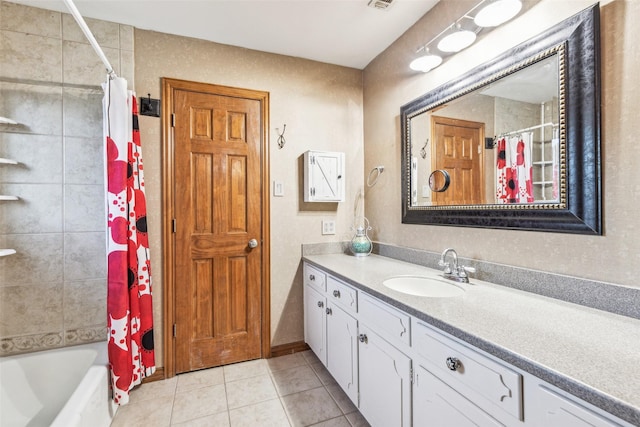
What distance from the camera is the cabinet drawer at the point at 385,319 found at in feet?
3.89

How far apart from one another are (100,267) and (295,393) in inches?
59.6

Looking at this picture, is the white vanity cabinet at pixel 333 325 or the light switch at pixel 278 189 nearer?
the white vanity cabinet at pixel 333 325

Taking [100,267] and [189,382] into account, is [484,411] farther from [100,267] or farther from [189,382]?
[100,267]

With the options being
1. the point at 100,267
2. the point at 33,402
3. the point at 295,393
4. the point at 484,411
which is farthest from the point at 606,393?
the point at 33,402

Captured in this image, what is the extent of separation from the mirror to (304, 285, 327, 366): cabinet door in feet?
3.06

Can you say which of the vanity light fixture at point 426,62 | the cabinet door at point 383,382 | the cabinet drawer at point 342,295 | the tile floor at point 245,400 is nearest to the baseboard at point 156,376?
the tile floor at point 245,400

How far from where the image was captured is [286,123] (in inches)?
92.8

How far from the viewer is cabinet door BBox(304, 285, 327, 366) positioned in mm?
1995

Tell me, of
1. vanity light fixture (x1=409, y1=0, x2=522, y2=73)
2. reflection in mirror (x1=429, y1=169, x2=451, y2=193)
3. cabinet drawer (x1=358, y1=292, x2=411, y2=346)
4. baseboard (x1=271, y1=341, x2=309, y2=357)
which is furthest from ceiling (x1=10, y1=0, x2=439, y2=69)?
baseboard (x1=271, y1=341, x2=309, y2=357)

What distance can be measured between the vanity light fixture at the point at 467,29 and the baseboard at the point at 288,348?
2.22 m

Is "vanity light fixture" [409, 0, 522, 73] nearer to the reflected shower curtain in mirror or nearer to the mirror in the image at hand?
the mirror

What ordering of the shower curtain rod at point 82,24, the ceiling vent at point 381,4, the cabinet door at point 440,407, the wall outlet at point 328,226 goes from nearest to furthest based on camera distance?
the cabinet door at point 440,407 < the shower curtain rod at point 82,24 < the ceiling vent at point 381,4 < the wall outlet at point 328,226

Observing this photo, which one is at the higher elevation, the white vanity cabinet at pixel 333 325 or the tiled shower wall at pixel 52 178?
the tiled shower wall at pixel 52 178

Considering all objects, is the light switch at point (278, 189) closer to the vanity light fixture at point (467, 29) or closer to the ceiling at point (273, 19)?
the ceiling at point (273, 19)
